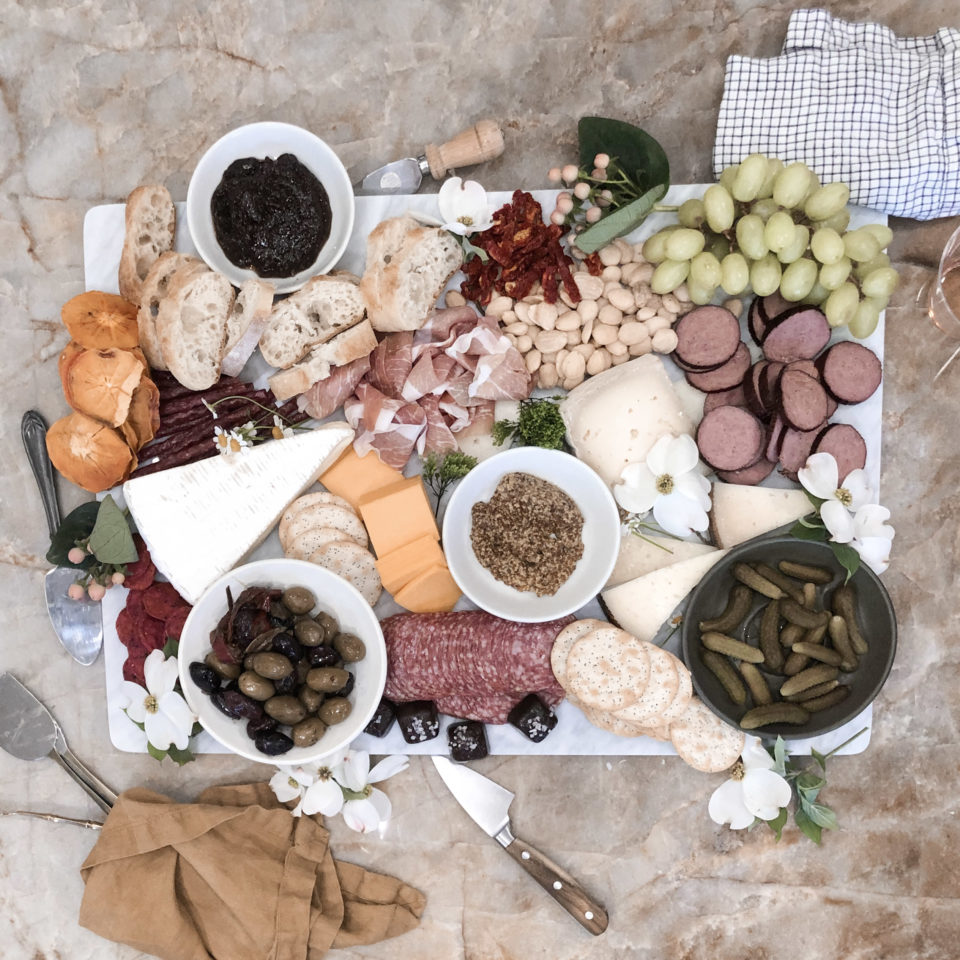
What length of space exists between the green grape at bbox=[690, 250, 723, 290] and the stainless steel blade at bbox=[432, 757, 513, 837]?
3.48ft

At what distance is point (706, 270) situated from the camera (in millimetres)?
1429

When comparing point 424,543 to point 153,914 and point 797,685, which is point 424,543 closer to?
point 797,685

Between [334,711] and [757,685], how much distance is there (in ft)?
2.60

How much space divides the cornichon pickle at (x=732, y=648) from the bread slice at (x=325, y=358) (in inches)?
33.8

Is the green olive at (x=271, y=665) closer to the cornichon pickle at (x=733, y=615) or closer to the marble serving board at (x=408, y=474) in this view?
the marble serving board at (x=408, y=474)

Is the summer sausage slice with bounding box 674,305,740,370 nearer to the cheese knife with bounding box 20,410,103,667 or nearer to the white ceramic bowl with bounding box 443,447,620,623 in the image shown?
the white ceramic bowl with bounding box 443,447,620,623

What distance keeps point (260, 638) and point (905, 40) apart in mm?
1687

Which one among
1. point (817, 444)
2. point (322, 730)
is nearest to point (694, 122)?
point (817, 444)

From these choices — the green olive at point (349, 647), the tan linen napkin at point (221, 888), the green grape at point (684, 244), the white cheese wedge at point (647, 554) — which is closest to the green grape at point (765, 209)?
the green grape at point (684, 244)

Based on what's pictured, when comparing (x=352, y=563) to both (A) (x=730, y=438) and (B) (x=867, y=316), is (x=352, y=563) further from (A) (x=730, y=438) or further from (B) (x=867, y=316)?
(B) (x=867, y=316)

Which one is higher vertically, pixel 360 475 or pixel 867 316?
pixel 867 316

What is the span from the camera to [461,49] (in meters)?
1.63

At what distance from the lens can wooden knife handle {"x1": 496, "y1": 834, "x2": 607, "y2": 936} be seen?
1609 millimetres

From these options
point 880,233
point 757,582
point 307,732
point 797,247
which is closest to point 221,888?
point 307,732
